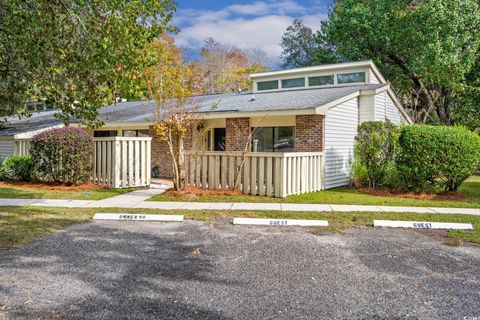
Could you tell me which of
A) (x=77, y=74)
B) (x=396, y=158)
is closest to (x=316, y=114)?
(x=396, y=158)

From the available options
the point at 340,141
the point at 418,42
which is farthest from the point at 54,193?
the point at 418,42

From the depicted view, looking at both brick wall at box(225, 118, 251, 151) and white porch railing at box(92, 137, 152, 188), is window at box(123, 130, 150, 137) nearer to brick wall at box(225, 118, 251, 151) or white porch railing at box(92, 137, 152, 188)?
brick wall at box(225, 118, 251, 151)

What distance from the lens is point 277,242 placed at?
20.4 feet

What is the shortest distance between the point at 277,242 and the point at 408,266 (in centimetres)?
200

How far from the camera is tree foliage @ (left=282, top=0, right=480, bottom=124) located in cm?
2145

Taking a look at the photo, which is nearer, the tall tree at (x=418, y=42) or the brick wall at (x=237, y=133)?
the brick wall at (x=237, y=133)

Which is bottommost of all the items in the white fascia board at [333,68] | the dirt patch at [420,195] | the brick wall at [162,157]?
the dirt patch at [420,195]

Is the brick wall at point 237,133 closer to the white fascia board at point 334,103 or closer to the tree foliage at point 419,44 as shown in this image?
the white fascia board at point 334,103

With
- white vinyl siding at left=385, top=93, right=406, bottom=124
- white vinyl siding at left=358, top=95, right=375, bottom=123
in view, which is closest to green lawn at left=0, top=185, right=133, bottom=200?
white vinyl siding at left=358, top=95, right=375, bottom=123

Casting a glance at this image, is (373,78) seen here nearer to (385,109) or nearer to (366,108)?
(385,109)

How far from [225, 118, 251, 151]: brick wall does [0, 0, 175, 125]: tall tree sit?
312 inches

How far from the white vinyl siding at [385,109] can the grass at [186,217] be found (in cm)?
797

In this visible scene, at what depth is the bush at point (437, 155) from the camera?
36.1 ft

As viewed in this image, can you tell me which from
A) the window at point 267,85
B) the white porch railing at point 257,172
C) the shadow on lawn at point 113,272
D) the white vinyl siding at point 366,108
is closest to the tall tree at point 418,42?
the window at point 267,85
